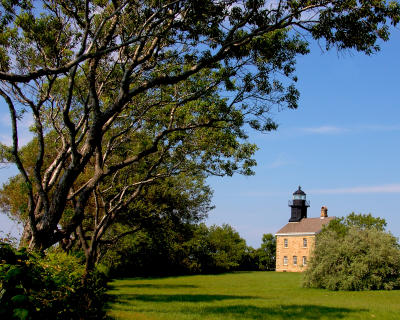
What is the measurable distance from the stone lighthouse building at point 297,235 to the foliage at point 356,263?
127 feet

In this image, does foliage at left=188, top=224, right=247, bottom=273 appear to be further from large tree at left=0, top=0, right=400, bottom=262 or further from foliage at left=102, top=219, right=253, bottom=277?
large tree at left=0, top=0, right=400, bottom=262

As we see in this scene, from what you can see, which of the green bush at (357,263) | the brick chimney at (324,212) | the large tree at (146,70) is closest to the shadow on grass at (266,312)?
the large tree at (146,70)

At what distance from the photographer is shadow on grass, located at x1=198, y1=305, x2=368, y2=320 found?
551 inches

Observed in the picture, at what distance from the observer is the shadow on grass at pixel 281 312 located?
14.0 meters

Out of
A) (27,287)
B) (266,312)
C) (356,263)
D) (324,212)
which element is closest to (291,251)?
(324,212)

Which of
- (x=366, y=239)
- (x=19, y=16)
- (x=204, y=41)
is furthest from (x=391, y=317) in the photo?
(x=366, y=239)

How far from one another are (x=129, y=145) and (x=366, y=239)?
19862 millimetres

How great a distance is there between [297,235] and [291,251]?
3027 millimetres

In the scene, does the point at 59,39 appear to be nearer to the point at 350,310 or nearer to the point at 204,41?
the point at 204,41

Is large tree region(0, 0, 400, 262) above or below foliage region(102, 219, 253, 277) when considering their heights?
above

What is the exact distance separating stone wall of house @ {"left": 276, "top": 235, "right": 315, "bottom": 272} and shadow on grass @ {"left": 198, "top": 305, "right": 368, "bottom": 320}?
180 feet

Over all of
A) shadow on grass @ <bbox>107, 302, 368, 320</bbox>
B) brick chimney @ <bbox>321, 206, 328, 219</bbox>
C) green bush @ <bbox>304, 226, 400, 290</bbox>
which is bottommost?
shadow on grass @ <bbox>107, 302, 368, 320</bbox>

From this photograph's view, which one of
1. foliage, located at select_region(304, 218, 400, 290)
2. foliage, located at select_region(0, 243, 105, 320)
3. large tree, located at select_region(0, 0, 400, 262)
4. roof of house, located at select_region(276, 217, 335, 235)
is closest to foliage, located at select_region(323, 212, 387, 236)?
roof of house, located at select_region(276, 217, 335, 235)

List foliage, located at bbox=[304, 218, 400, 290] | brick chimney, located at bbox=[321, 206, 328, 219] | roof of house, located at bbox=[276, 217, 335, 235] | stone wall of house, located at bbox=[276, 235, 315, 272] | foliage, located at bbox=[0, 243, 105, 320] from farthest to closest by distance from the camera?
brick chimney, located at bbox=[321, 206, 328, 219], stone wall of house, located at bbox=[276, 235, 315, 272], roof of house, located at bbox=[276, 217, 335, 235], foliage, located at bbox=[304, 218, 400, 290], foliage, located at bbox=[0, 243, 105, 320]
